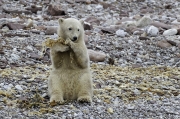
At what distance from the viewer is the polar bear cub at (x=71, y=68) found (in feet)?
19.6

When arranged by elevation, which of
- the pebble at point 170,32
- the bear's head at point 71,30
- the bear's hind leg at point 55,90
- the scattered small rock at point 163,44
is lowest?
the scattered small rock at point 163,44

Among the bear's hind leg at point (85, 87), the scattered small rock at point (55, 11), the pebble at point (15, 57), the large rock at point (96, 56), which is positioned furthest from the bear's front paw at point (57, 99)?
the scattered small rock at point (55, 11)

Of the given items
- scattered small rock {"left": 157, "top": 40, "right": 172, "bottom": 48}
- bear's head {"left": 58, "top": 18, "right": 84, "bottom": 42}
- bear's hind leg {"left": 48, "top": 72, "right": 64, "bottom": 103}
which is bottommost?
scattered small rock {"left": 157, "top": 40, "right": 172, "bottom": 48}

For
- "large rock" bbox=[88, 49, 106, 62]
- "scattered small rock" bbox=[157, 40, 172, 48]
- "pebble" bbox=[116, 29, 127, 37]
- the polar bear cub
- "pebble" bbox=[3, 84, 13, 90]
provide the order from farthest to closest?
"pebble" bbox=[116, 29, 127, 37] → "scattered small rock" bbox=[157, 40, 172, 48] → "large rock" bbox=[88, 49, 106, 62] → "pebble" bbox=[3, 84, 13, 90] → the polar bear cub

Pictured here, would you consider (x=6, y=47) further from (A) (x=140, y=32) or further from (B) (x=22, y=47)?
(A) (x=140, y=32)

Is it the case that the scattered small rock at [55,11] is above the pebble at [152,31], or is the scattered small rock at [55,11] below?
above

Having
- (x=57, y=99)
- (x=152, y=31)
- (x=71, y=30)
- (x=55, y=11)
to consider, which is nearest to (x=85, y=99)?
(x=57, y=99)

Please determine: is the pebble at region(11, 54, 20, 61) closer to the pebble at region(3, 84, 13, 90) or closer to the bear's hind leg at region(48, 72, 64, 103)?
the pebble at region(3, 84, 13, 90)

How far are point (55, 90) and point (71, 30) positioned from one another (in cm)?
77

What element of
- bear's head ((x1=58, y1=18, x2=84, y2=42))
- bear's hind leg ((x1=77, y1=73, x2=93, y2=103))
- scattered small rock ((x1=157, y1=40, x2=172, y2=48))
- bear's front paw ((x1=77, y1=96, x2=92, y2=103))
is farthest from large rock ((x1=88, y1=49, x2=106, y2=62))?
bear's front paw ((x1=77, y1=96, x2=92, y2=103))

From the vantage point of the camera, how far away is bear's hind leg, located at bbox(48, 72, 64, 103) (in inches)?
234

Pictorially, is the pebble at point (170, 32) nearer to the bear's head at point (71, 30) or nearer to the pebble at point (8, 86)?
the bear's head at point (71, 30)

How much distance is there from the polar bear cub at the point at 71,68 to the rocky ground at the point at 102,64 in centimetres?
17

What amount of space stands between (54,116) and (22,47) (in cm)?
408
